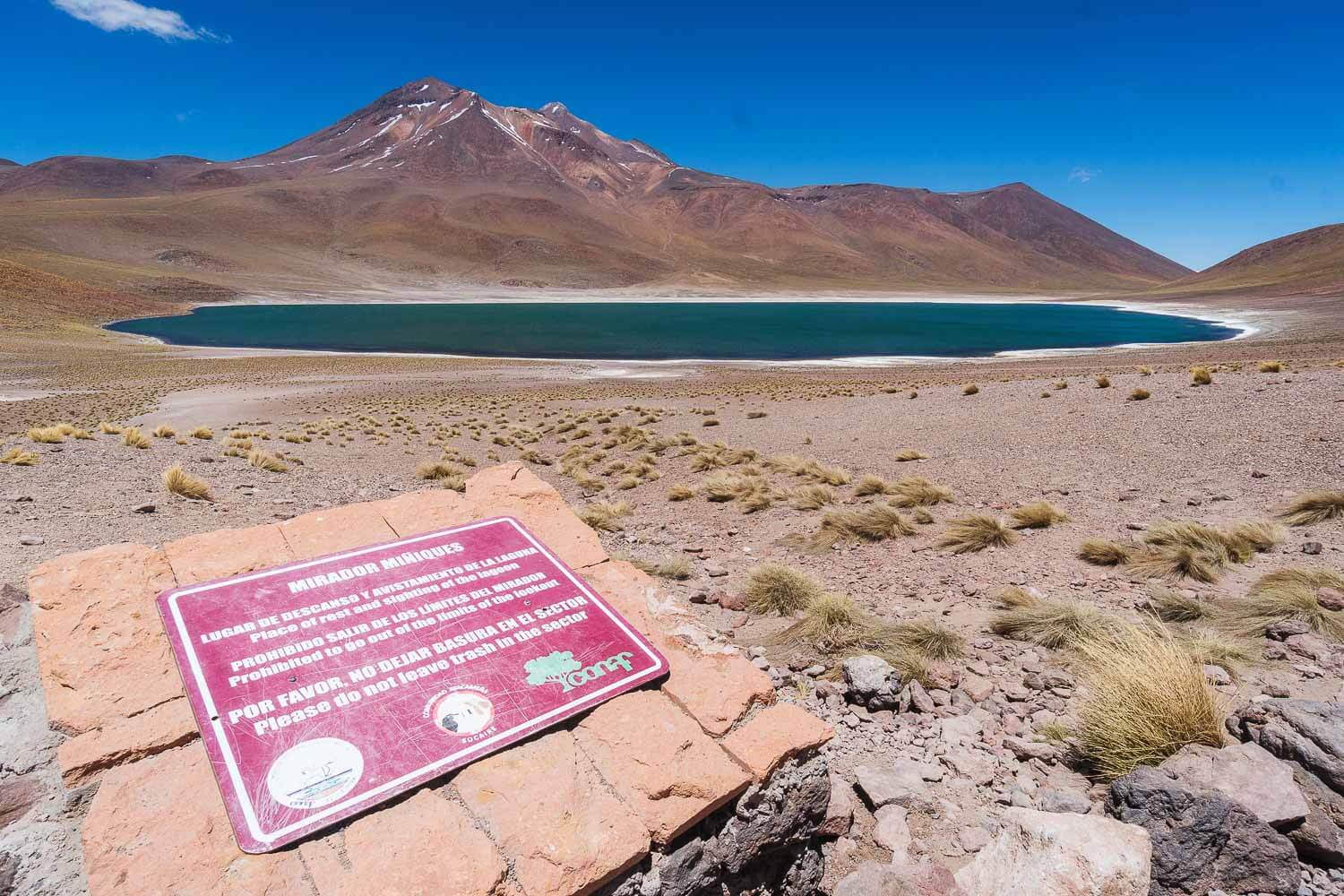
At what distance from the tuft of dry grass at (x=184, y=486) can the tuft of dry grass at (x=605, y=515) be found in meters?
5.07

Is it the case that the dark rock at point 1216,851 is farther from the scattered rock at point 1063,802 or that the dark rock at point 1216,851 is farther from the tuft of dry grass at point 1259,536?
the tuft of dry grass at point 1259,536

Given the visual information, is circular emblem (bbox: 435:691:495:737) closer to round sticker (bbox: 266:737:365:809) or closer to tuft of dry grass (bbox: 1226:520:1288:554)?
round sticker (bbox: 266:737:365:809)

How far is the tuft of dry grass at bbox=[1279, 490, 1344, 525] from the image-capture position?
6922 millimetres

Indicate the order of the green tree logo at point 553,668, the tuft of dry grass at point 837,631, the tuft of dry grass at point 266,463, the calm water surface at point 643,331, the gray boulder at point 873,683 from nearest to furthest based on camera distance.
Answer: the green tree logo at point 553,668, the gray boulder at point 873,683, the tuft of dry grass at point 837,631, the tuft of dry grass at point 266,463, the calm water surface at point 643,331

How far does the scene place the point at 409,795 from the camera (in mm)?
2576

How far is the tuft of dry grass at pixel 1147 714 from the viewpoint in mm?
3508

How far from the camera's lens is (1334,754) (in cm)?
320

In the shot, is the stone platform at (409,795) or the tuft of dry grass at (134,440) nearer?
the stone platform at (409,795)

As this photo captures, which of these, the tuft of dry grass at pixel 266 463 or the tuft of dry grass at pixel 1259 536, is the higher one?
the tuft of dry grass at pixel 266 463

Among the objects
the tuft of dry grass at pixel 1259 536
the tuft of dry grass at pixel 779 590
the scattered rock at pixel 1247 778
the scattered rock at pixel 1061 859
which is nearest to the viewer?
the scattered rock at pixel 1061 859

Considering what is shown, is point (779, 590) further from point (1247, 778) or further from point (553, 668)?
point (1247, 778)

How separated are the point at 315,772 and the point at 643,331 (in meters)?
70.6

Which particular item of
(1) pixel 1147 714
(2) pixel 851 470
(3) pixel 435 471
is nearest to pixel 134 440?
(3) pixel 435 471

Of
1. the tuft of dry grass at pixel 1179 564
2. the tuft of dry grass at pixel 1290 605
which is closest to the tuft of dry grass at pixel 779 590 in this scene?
the tuft of dry grass at pixel 1179 564
